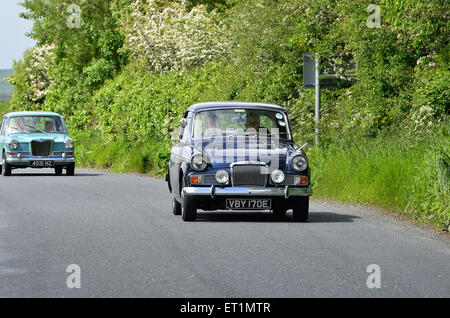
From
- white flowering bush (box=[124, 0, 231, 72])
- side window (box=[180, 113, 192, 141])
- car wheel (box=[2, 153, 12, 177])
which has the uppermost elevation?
white flowering bush (box=[124, 0, 231, 72])

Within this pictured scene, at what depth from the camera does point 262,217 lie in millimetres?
15695

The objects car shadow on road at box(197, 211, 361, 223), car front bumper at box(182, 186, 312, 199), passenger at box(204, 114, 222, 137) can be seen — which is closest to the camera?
car front bumper at box(182, 186, 312, 199)

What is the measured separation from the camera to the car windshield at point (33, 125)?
2991cm

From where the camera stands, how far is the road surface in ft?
28.6

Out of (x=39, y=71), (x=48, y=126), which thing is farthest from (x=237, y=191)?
(x=39, y=71)

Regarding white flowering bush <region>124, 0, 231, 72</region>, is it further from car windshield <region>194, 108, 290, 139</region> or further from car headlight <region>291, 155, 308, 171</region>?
car headlight <region>291, 155, 308, 171</region>

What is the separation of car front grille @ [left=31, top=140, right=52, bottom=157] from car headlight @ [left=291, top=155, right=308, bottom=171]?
1572 cm

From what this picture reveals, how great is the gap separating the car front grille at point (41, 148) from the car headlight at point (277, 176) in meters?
15.8

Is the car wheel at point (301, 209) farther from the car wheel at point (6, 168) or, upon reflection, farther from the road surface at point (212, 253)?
the car wheel at point (6, 168)

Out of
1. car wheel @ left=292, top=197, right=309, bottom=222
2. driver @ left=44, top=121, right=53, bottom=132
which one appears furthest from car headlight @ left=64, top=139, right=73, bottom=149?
car wheel @ left=292, top=197, right=309, bottom=222

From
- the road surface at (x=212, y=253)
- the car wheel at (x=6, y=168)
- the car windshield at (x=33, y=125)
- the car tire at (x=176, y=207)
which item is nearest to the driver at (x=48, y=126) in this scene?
the car windshield at (x=33, y=125)

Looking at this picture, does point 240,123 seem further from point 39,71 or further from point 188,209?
point 39,71

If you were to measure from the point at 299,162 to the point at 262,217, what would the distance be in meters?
1.52
